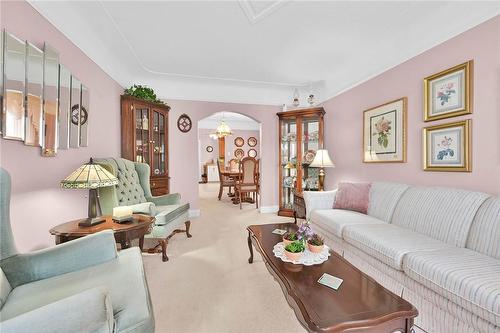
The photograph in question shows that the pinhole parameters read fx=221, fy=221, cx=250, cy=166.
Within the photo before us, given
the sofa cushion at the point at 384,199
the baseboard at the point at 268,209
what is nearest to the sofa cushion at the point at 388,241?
the sofa cushion at the point at 384,199

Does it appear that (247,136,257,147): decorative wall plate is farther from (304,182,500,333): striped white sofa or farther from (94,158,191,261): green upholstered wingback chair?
(304,182,500,333): striped white sofa

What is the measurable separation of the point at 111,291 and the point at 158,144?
10.6ft

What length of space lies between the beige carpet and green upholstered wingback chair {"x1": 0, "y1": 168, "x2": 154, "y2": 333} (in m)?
0.59

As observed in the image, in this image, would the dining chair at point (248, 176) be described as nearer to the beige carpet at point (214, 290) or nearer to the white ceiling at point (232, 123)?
the beige carpet at point (214, 290)

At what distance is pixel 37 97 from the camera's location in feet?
5.64

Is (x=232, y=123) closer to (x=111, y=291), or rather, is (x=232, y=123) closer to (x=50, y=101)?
(x=50, y=101)

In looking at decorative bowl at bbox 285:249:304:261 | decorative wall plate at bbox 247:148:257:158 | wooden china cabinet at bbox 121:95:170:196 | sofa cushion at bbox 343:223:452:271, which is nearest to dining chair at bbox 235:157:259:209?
wooden china cabinet at bbox 121:95:170:196

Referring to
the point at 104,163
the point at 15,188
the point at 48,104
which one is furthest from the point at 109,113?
the point at 15,188

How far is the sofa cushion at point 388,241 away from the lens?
1.71 metres

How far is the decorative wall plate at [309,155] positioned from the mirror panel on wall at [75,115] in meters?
3.63

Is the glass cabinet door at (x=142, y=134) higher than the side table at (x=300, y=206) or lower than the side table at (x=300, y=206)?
higher

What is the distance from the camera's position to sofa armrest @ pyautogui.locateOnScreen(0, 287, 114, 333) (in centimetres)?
69

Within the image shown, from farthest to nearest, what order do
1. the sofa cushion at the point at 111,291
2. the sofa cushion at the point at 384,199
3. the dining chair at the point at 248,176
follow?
the dining chair at the point at 248,176 < the sofa cushion at the point at 384,199 < the sofa cushion at the point at 111,291

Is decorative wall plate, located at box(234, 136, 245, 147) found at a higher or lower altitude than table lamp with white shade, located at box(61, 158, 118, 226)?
higher
